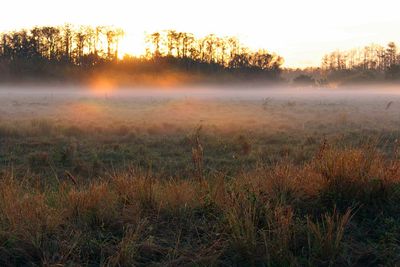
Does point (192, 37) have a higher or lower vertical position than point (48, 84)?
higher

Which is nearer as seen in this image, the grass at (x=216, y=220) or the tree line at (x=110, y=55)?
the grass at (x=216, y=220)

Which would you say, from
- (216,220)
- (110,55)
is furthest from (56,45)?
(216,220)

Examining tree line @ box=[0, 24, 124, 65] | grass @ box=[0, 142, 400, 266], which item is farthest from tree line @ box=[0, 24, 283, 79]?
grass @ box=[0, 142, 400, 266]

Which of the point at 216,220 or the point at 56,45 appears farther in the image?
the point at 56,45

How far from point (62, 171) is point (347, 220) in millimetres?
7505

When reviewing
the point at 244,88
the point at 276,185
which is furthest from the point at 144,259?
the point at 244,88

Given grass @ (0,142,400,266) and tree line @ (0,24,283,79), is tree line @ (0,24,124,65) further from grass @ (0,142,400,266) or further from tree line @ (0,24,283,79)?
grass @ (0,142,400,266)

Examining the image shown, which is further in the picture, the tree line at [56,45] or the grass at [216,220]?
the tree line at [56,45]

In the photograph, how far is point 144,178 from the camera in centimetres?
525

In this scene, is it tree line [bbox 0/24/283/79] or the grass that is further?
tree line [bbox 0/24/283/79]

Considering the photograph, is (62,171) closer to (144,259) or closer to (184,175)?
(184,175)

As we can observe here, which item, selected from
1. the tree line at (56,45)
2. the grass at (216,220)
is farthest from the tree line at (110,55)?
the grass at (216,220)

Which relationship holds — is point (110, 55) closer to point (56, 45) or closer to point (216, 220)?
point (56, 45)

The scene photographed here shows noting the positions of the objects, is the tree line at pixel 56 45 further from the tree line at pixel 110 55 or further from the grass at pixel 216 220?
the grass at pixel 216 220
